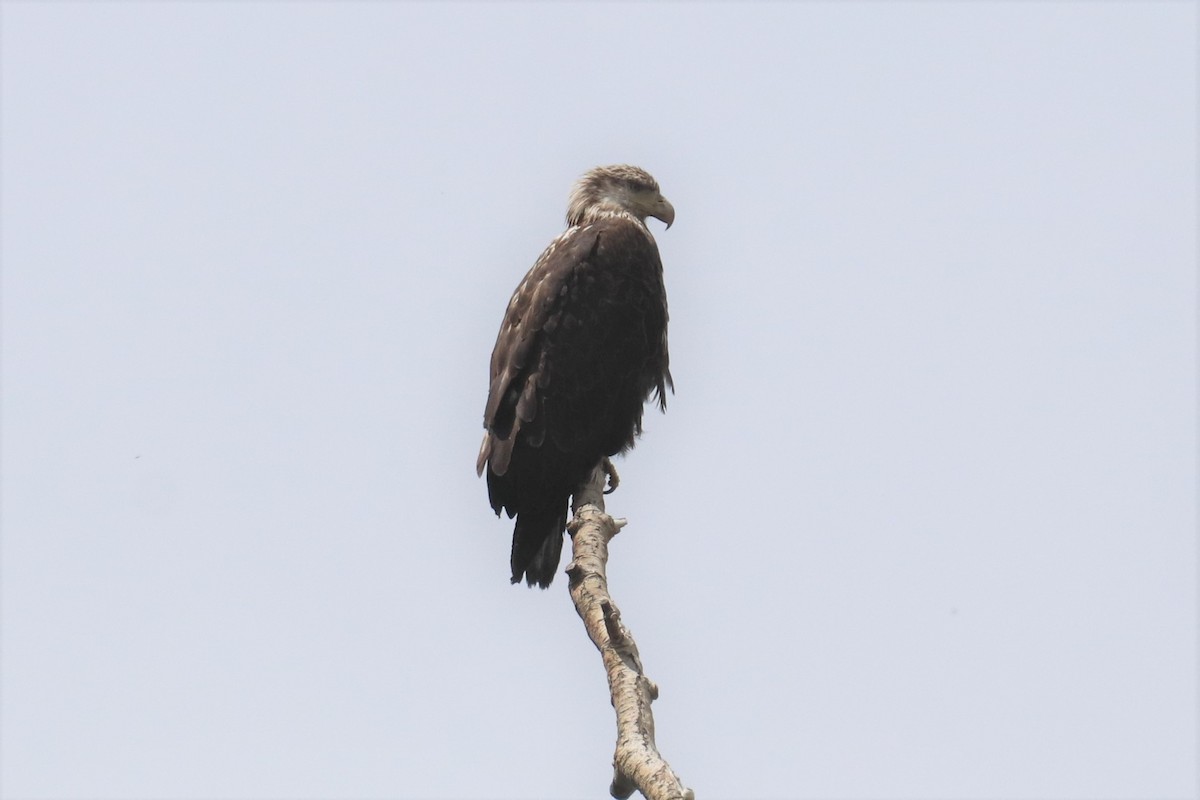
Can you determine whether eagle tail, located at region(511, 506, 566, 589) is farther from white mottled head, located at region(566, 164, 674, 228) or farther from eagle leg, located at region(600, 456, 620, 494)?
white mottled head, located at region(566, 164, 674, 228)

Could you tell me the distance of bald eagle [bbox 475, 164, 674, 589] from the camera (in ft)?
24.8

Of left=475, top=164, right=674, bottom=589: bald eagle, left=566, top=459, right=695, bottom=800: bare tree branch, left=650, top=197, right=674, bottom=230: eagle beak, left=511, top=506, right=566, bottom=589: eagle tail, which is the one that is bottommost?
left=566, top=459, right=695, bottom=800: bare tree branch

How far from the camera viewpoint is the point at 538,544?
7555 millimetres

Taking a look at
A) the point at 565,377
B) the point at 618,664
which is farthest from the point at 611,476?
the point at 618,664

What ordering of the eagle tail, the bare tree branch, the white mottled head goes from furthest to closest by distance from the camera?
the white mottled head → the eagle tail → the bare tree branch

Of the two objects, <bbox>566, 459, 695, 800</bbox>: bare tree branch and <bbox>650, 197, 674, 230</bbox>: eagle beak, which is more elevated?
<bbox>650, 197, 674, 230</bbox>: eagle beak

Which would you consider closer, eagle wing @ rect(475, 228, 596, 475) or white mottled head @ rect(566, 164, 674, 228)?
eagle wing @ rect(475, 228, 596, 475)

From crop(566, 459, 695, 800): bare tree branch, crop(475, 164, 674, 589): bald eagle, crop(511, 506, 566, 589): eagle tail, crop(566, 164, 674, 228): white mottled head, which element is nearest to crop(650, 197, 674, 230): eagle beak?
crop(566, 164, 674, 228): white mottled head

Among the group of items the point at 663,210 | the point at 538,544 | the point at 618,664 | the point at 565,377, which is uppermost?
the point at 663,210

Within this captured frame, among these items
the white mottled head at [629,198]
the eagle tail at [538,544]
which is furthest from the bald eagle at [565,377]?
the white mottled head at [629,198]

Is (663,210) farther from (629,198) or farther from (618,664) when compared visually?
(618,664)

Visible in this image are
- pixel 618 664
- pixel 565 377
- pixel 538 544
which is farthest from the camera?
pixel 565 377

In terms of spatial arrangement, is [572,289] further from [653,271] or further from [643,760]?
[643,760]

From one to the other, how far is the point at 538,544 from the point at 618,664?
232cm
